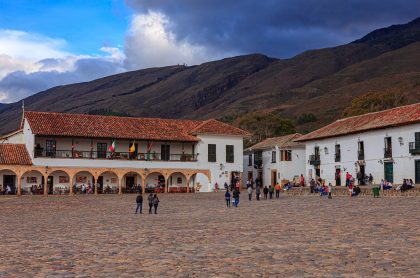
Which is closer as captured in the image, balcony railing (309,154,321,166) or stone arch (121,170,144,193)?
stone arch (121,170,144,193)

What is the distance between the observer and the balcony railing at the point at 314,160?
164 feet

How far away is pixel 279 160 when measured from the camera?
181 ft

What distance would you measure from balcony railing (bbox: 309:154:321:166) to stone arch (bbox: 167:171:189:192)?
11.3 m

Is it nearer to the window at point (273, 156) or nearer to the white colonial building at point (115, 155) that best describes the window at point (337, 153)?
the white colonial building at point (115, 155)

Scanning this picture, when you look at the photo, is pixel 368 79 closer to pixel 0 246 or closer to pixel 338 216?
pixel 338 216

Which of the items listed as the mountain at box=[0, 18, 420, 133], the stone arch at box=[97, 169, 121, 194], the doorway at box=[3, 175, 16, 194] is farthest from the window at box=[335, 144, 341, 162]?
the mountain at box=[0, 18, 420, 133]

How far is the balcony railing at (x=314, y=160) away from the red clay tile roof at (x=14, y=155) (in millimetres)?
24111

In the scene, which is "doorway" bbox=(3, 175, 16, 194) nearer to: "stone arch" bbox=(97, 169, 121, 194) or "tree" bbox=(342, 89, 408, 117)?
"stone arch" bbox=(97, 169, 121, 194)

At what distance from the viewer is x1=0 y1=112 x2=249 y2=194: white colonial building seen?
44.9 m

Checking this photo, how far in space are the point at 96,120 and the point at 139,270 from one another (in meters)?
41.3

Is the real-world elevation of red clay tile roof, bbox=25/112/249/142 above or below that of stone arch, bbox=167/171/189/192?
above

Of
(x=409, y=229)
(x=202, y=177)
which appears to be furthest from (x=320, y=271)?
(x=202, y=177)

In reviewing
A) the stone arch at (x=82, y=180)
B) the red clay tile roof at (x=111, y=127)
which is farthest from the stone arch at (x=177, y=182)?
the stone arch at (x=82, y=180)

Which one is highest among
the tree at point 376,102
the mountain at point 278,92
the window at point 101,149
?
the mountain at point 278,92
